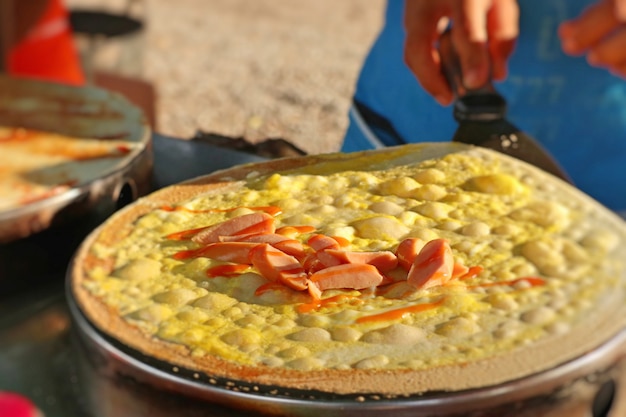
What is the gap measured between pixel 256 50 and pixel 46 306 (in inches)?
188

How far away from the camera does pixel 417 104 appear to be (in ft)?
6.35

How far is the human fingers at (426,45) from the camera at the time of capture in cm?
147

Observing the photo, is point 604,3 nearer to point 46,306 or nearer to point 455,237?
point 455,237

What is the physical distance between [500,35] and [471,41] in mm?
89

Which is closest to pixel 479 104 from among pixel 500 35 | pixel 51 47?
pixel 500 35

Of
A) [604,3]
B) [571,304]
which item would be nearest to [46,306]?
[571,304]

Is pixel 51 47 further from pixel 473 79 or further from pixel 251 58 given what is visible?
pixel 251 58

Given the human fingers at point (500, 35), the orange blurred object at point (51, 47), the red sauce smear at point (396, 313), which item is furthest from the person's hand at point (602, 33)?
the orange blurred object at point (51, 47)

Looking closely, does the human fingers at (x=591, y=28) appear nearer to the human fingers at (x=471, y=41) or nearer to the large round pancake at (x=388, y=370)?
the human fingers at (x=471, y=41)

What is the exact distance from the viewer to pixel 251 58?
5.74m

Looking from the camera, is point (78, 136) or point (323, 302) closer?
point (323, 302)

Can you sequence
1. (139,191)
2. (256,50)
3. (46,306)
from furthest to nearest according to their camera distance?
(256,50) < (139,191) < (46,306)

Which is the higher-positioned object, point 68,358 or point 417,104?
point 417,104

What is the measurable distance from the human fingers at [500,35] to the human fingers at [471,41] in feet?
0.09
